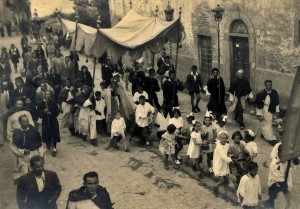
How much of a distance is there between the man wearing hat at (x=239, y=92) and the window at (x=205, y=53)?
4.43 meters

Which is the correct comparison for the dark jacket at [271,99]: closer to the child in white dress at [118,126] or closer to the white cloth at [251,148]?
the white cloth at [251,148]

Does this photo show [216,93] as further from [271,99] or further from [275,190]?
[275,190]

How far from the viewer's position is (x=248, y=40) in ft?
48.5

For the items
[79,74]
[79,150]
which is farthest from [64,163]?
[79,74]

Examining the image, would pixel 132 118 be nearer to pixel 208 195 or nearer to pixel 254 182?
pixel 208 195

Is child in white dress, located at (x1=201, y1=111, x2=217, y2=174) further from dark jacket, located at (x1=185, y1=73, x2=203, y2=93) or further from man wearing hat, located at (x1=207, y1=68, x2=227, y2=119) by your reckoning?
dark jacket, located at (x1=185, y1=73, x2=203, y2=93)

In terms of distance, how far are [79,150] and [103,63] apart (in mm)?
4438

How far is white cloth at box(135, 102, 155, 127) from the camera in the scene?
11.3m

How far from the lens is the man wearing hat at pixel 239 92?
40.2ft

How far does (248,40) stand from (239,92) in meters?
3.17

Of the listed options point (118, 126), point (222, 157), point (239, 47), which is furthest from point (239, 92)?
point (222, 157)

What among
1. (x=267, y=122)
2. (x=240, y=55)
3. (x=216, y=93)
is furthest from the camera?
(x=240, y=55)

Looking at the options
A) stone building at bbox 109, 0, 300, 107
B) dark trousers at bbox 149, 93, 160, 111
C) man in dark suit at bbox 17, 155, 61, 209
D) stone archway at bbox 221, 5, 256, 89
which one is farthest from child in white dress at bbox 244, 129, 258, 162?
stone archway at bbox 221, 5, 256, 89

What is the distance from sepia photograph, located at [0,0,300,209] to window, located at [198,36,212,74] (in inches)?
1.5
